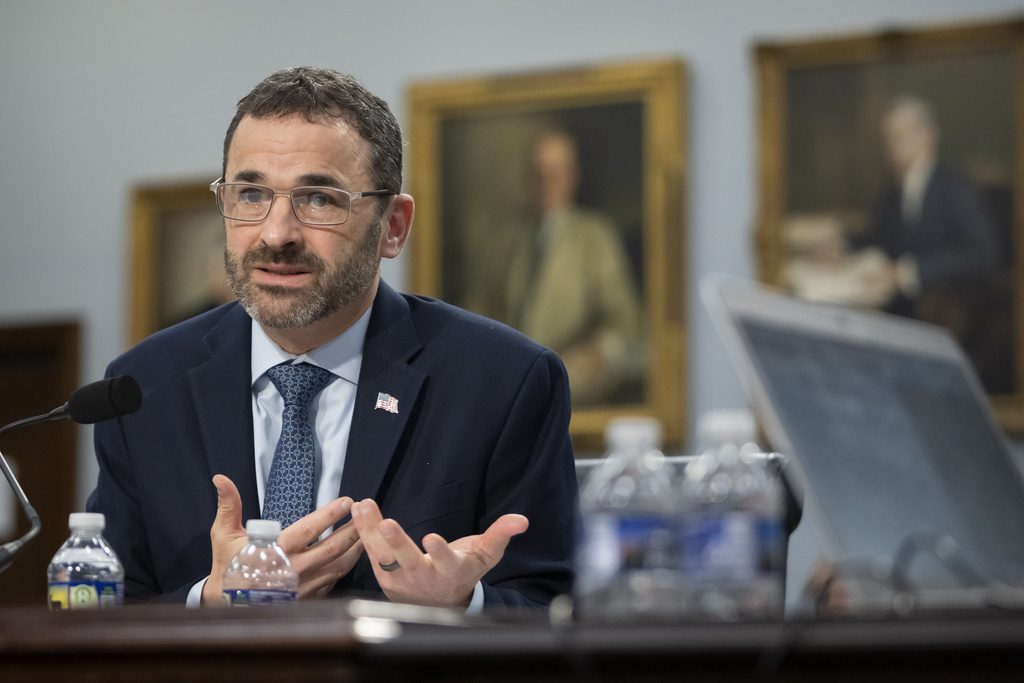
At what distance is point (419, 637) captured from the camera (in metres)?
1.33

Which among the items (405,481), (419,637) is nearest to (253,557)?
(405,481)

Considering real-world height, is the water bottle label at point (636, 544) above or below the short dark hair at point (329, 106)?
below

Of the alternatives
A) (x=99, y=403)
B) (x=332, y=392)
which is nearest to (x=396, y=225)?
(x=332, y=392)

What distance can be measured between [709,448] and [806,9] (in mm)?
4582

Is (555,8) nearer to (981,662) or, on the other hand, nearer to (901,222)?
(901,222)

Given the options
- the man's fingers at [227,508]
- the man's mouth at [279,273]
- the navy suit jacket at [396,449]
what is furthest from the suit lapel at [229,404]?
the man's fingers at [227,508]

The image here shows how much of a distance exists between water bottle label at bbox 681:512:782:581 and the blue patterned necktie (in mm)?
1265

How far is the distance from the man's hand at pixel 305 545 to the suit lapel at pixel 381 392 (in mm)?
393

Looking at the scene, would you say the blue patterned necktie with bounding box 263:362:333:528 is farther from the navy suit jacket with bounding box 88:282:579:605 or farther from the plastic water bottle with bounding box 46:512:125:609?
the plastic water bottle with bounding box 46:512:125:609

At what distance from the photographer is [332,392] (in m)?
2.84

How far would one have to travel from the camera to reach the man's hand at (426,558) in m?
2.00

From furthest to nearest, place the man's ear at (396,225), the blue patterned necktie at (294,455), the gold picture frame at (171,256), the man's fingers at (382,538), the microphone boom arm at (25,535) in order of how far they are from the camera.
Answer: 1. the gold picture frame at (171,256)
2. the man's ear at (396,225)
3. the blue patterned necktie at (294,455)
4. the microphone boom arm at (25,535)
5. the man's fingers at (382,538)

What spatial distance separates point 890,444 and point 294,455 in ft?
4.15

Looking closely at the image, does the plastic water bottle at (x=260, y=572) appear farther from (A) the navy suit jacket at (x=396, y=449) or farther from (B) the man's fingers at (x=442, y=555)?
(A) the navy suit jacket at (x=396, y=449)
